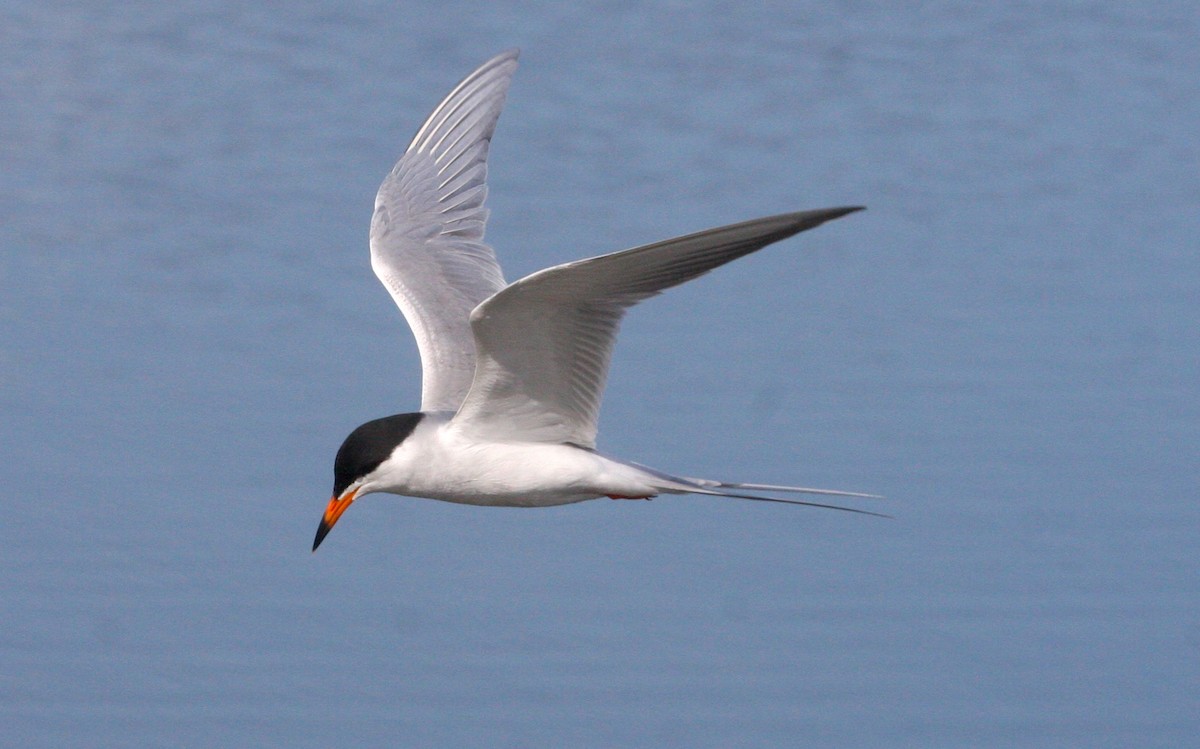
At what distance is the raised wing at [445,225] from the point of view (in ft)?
20.7

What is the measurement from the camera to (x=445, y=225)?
7039 millimetres

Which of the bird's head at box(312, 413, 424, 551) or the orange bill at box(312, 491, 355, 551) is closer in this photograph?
the bird's head at box(312, 413, 424, 551)

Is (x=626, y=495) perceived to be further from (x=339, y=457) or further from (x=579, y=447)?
(x=339, y=457)

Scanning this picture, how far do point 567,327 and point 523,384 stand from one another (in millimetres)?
309

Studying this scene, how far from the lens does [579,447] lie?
5.45m

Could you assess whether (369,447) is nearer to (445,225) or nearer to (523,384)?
(523,384)

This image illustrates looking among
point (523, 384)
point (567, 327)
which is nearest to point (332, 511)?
point (523, 384)

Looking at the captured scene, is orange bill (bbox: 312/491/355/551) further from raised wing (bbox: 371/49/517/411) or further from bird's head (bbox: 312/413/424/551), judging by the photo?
raised wing (bbox: 371/49/517/411)

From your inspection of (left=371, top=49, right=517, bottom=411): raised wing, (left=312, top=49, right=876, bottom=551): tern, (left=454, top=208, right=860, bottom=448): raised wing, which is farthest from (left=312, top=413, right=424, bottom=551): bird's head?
(left=371, top=49, right=517, bottom=411): raised wing

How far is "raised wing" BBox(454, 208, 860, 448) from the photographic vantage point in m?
4.34

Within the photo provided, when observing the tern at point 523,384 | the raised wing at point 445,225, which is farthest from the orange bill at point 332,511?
the raised wing at point 445,225

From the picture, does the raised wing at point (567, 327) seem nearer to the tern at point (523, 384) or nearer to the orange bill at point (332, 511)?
the tern at point (523, 384)

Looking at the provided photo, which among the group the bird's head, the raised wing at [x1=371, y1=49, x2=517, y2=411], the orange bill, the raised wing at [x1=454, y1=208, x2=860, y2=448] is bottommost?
the orange bill

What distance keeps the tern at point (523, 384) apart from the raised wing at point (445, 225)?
1cm
